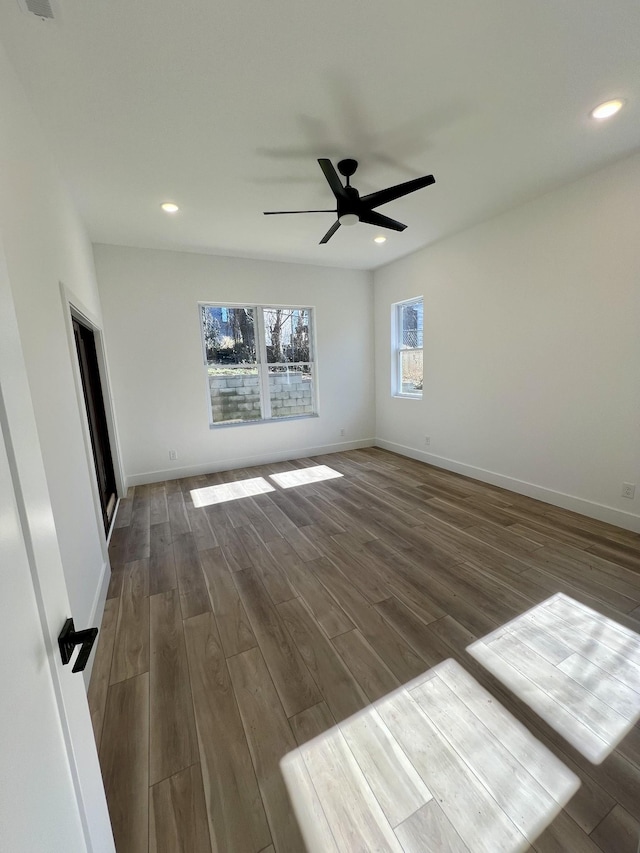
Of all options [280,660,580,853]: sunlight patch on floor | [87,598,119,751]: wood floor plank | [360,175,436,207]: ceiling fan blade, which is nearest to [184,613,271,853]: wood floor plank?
[280,660,580,853]: sunlight patch on floor

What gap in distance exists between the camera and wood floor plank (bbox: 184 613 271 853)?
43.0 inches

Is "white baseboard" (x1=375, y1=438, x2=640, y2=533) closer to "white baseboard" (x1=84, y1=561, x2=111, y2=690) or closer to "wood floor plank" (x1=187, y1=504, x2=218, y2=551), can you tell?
"wood floor plank" (x1=187, y1=504, x2=218, y2=551)

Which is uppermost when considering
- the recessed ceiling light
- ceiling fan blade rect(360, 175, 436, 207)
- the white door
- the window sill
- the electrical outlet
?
the recessed ceiling light

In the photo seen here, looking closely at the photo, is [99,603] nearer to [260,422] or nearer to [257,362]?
[260,422]

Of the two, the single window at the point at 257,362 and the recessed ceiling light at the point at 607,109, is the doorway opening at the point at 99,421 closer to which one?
the single window at the point at 257,362

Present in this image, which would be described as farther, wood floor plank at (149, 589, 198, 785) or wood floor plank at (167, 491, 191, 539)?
wood floor plank at (167, 491, 191, 539)

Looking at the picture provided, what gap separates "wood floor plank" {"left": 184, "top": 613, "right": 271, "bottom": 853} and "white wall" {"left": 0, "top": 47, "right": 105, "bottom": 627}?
71 cm

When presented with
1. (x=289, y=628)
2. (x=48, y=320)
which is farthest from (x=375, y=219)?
(x=289, y=628)

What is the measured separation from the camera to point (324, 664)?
169 cm

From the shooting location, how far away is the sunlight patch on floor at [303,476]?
13.9 ft

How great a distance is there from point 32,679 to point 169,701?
1.26 meters

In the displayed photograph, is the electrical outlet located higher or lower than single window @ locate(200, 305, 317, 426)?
lower

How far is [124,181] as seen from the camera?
2.68 meters

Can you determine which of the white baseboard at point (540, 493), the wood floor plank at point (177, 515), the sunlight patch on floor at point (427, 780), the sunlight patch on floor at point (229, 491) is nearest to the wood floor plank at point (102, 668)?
the sunlight patch on floor at point (427, 780)
